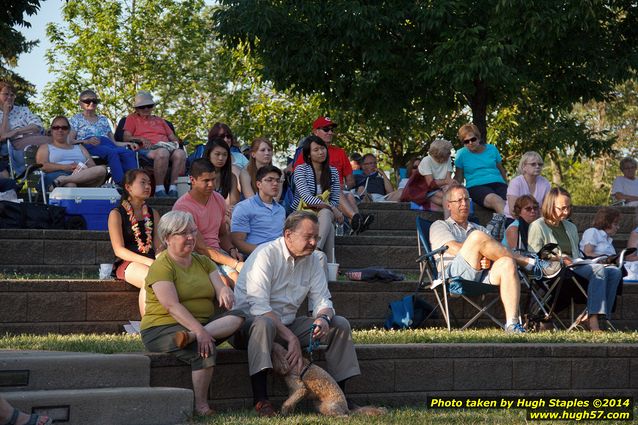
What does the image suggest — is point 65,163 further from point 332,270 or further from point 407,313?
point 407,313

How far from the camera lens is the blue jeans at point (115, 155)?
12391mm

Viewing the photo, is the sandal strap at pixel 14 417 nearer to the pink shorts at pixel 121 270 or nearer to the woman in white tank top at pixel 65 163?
the pink shorts at pixel 121 270

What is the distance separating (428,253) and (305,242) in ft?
8.67

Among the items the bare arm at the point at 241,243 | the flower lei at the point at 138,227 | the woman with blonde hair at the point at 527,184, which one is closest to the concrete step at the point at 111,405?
the flower lei at the point at 138,227

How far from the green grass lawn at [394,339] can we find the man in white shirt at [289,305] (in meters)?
0.76

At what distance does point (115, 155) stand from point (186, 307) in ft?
18.6

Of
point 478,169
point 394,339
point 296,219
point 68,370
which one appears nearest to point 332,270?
point 394,339

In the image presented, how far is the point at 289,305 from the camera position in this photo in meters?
7.43

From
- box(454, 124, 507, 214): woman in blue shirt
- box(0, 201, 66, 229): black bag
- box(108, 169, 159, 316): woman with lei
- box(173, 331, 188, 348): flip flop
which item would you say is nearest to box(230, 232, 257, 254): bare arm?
box(108, 169, 159, 316): woman with lei

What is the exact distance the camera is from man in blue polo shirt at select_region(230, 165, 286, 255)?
32.6 feet

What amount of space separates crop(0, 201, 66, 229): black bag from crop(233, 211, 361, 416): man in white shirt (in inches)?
150

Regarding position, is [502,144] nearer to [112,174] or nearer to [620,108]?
[620,108]

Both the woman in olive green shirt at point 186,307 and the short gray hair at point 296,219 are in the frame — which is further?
the short gray hair at point 296,219

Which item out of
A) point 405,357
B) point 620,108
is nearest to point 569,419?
point 405,357
